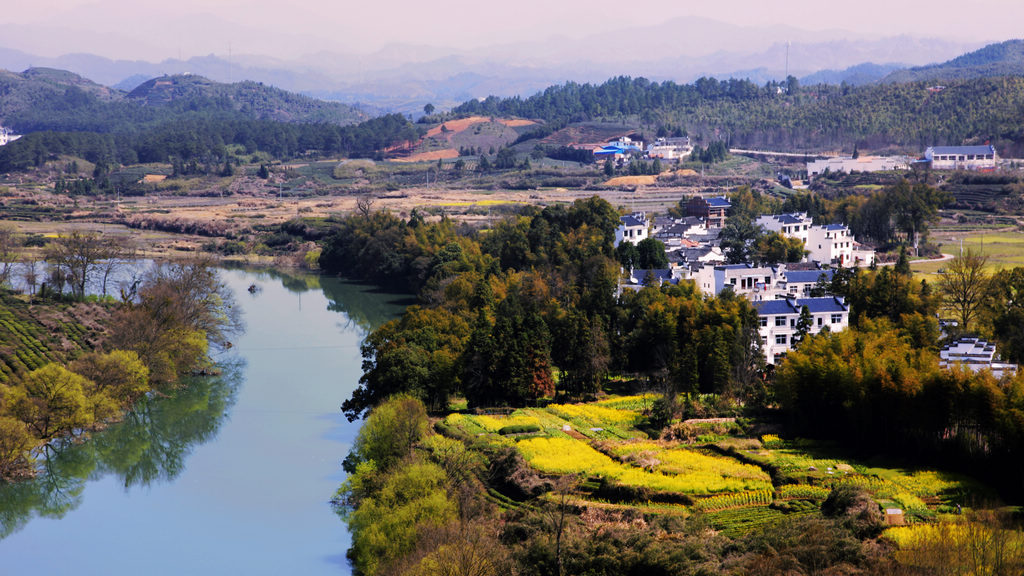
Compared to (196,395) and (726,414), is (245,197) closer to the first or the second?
(196,395)

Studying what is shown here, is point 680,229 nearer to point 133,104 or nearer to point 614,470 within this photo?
point 614,470

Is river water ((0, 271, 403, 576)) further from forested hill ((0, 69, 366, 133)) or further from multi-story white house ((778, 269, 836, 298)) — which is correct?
forested hill ((0, 69, 366, 133))

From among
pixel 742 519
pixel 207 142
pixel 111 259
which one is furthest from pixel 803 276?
pixel 207 142

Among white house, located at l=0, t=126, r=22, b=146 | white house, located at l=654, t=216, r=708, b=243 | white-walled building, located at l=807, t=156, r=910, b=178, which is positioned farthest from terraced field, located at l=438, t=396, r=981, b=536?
white house, located at l=0, t=126, r=22, b=146

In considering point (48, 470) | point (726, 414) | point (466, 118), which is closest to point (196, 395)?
point (48, 470)

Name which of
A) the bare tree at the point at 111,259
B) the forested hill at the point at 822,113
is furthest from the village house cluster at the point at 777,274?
the forested hill at the point at 822,113

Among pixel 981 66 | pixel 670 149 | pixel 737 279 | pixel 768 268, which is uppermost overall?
pixel 981 66

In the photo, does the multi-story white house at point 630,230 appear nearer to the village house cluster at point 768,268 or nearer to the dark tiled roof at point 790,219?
the village house cluster at point 768,268
